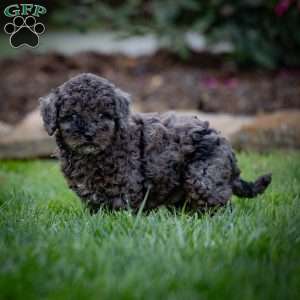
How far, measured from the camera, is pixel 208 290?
272cm

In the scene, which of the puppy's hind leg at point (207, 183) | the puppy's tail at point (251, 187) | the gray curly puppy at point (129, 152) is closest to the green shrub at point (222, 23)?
the puppy's tail at point (251, 187)

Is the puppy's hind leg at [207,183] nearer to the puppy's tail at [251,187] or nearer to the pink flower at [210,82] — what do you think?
the puppy's tail at [251,187]

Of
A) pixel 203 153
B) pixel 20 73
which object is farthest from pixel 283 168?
pixel 20 73

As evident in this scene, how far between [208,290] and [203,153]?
2.06 meters

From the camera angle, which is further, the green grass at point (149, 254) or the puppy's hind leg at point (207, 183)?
the puppy's hind leg at point (207, 183)

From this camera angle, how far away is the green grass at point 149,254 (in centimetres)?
269

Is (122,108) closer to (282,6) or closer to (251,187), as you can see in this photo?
(251,187)

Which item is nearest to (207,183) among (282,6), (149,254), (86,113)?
(86,113)

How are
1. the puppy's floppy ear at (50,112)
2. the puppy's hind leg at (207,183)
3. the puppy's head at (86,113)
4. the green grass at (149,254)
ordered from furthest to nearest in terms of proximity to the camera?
the puppy's hind leg at (207,183)
the puppy's floppy ear at (50,112)
the puppy's head at (86,113)
the green grass at (149,254)

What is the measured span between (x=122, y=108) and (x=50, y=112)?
0.52 meters

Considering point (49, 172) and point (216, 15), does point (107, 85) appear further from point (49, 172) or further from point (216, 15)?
point (216, 15)

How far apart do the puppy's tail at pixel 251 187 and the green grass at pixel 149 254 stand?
11.6 inches

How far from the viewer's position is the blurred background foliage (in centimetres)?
1083

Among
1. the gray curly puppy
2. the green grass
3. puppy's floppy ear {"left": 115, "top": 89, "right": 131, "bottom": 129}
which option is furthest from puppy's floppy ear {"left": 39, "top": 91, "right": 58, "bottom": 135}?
the green grass
